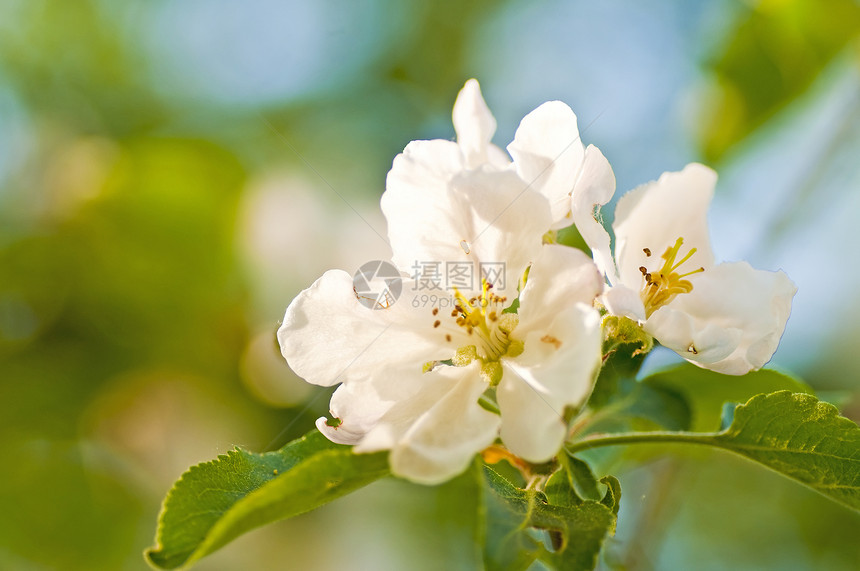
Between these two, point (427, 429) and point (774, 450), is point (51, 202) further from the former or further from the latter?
point (774, 450)

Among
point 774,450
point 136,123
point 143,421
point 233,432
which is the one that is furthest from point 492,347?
point 136,123

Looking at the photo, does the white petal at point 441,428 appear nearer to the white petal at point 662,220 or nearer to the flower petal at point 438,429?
the flower petal at point 438,429

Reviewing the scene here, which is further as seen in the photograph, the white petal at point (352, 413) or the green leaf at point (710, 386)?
the green leaf at point (710, 386)

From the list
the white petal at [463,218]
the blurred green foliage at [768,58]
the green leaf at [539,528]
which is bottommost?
the green leaf at [539,528]

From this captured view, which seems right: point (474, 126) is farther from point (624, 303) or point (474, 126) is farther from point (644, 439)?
point (644, 439)

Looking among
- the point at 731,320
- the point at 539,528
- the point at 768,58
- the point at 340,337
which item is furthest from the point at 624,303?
the point at 768,58

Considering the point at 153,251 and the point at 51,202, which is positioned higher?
the point at 51,202

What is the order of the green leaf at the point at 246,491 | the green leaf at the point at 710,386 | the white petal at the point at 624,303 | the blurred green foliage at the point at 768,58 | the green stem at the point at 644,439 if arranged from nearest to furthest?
the green leaf at the point at 246,491
the white petal at the point at 624,303
the green stem at the point at 644,439
the green leaf at the point at 710,386
the blurred green foliage at the point at 768,58

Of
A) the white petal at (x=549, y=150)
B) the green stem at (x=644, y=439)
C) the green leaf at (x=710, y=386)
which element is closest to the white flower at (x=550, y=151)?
the white petal at (x=549, y=150)
